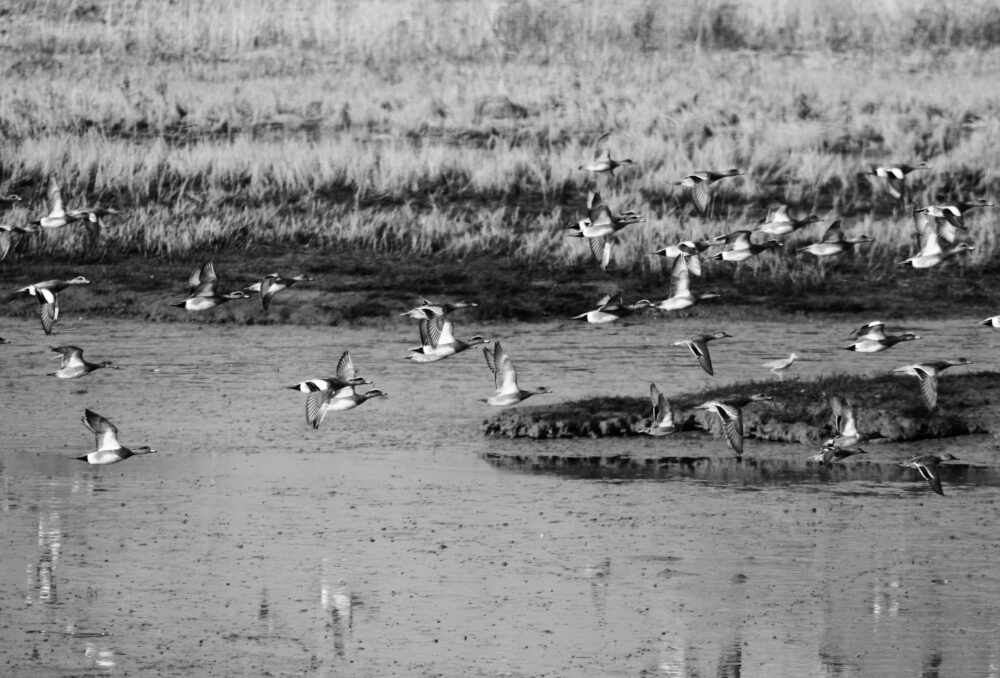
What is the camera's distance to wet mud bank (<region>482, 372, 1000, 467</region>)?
19.1 metres

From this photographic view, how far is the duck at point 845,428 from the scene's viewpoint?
1727 cm

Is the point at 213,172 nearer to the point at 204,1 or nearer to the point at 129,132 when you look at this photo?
the point at 129,132

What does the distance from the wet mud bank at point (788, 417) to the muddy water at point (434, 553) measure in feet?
1.14

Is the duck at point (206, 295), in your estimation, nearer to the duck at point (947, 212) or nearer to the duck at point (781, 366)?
the duck at point (781, 366)

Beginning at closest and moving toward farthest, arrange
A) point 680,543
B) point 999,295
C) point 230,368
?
1. point 680,543
2. point 230,368
3. point 999,295

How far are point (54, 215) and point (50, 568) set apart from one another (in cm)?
799

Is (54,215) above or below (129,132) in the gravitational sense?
above

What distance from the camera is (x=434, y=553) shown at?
15.0 m

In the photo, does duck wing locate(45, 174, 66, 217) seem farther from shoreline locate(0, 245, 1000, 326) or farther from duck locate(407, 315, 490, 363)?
shoreline locate(0, 245, 1000, 326)

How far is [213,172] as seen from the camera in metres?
33.4

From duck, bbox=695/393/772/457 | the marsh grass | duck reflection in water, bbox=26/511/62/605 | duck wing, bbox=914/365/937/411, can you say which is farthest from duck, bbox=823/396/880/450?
the marsh grass

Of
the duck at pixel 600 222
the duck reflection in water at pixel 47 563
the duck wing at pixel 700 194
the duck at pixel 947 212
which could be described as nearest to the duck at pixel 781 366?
the duck wing at pixel 700 194

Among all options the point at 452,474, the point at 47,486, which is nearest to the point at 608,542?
the point at 452,474

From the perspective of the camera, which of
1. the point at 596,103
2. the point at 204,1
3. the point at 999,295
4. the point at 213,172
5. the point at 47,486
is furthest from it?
the point at 204,1
